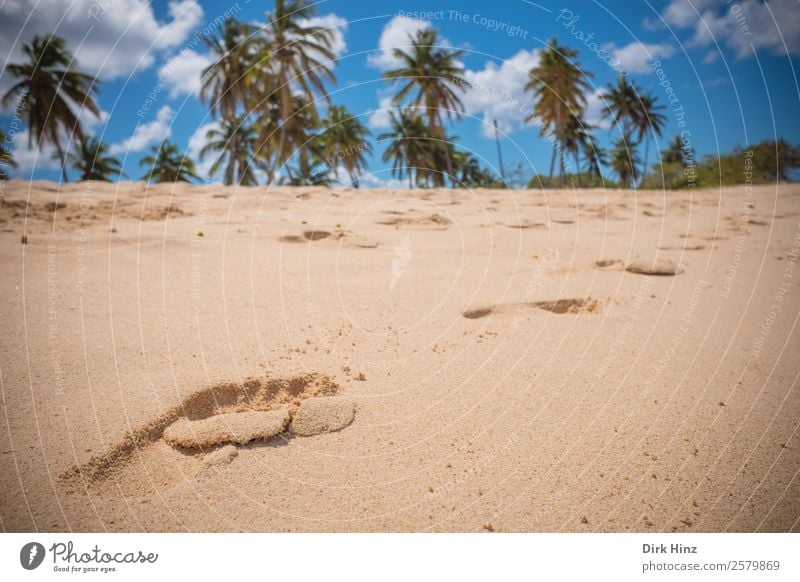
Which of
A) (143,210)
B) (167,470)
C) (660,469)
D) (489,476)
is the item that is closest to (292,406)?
(167,470)

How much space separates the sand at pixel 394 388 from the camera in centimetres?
194

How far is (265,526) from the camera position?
1.87 meters

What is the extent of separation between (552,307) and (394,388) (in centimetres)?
210

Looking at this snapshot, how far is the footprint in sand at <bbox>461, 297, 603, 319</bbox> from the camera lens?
3867 mm

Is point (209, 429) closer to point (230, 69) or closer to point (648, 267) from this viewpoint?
point (648, 267)

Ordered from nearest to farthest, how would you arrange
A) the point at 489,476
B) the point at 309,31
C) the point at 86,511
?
the point at 86,511, the point at 489,476, the point at 309,31

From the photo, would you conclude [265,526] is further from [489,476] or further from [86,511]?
[489,476]

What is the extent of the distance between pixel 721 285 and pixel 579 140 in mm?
41309

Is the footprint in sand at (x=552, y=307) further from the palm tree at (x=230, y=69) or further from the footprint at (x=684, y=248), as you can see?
the palm tree at (x=230, y=69)

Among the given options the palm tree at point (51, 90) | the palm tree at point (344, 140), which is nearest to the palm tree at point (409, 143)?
the palm tree at point (344, 140)
